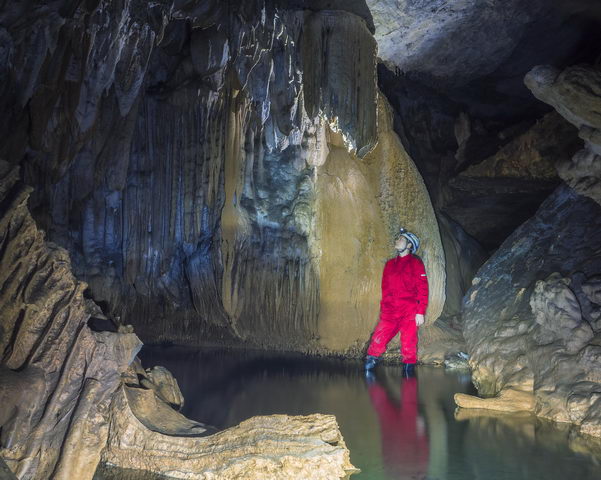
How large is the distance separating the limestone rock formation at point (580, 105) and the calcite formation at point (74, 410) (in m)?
3.05

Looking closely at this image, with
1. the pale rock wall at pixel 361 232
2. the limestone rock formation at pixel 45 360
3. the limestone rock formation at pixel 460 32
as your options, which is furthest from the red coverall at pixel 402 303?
the limestone rock formation at pixel 45 360

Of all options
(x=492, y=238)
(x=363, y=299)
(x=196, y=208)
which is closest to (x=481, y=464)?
(x=363, y=299)

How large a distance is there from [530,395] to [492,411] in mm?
337

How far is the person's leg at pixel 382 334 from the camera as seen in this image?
6359 mm

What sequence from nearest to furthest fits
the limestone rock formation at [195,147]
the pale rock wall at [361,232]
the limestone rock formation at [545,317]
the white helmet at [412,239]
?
the limestone rock formation at [545,317] < the limestone rock formation at [195,147] < the white helmet at [412,239] < the pale rock wall at [361,232]

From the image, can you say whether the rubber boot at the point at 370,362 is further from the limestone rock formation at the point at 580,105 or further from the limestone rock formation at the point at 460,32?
the limestone rock formation at the point at 460,32

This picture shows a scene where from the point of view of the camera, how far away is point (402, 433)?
3848 millimetres

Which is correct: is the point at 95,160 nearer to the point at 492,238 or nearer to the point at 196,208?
the point at 196,208

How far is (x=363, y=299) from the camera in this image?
6.91 metres

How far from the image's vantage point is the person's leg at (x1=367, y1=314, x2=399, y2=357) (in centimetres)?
636

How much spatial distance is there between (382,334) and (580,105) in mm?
2847

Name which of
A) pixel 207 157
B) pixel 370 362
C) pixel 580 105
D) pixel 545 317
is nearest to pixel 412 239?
pixel 370 362

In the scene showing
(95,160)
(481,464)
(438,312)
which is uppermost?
(95,160)

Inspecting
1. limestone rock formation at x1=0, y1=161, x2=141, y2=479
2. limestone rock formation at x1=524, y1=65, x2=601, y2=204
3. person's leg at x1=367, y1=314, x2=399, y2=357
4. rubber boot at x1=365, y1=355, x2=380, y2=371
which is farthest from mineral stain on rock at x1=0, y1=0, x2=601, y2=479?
rubber boot at x1=365, y1=355, x2=380, y2=371
